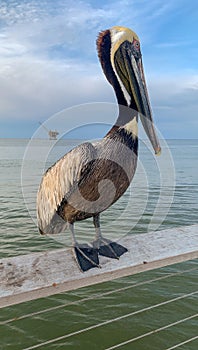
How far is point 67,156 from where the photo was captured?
174cm

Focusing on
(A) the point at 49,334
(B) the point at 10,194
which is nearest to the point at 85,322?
(A) the point at 49,334

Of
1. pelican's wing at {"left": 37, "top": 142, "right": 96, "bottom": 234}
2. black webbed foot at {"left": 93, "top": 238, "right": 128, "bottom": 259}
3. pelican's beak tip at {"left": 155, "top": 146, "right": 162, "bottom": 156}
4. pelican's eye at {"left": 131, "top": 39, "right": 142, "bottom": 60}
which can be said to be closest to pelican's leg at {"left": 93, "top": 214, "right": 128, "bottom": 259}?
black webbed foot at {"left": 93, "top": 238, "right": 128, "bottom": 259}

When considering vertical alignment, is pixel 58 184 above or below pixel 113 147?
below

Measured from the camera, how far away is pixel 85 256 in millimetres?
1305

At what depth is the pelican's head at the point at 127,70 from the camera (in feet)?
5.22

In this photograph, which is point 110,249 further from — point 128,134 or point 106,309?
point 106,309

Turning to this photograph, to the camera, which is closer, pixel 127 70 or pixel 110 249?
pixel 110 249

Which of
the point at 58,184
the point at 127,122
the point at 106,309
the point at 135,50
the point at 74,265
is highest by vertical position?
the point at 135,50

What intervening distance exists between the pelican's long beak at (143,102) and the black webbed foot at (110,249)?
0.46 m

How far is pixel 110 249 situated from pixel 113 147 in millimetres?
472

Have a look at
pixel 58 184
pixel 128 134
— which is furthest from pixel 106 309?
pixel 128 134

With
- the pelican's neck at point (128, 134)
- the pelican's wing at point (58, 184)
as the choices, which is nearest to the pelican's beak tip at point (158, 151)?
the pelican's neck at point (128, 134)

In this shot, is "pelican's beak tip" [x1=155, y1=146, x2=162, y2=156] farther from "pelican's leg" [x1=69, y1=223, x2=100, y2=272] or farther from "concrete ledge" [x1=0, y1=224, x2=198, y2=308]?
"pelican's leg" [x1=69, y1=223, x2=100, y2=272]

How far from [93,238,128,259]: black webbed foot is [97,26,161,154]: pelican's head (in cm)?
47
